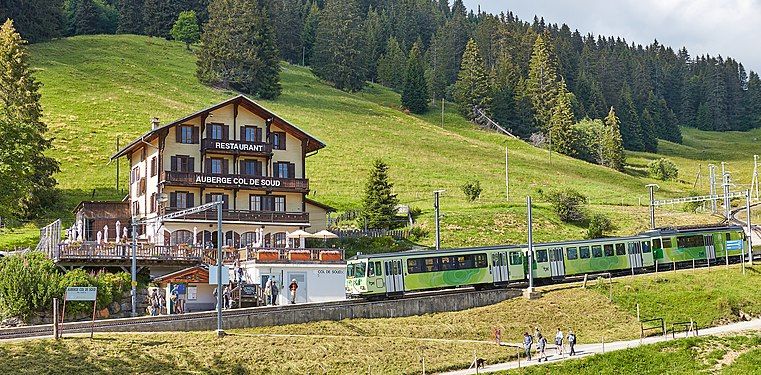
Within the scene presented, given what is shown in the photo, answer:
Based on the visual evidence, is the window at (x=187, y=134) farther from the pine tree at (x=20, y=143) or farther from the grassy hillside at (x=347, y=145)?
the grassy hillside at (x=347, y=145)

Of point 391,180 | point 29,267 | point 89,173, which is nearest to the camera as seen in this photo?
point 29,267

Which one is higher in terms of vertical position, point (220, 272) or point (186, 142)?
point (186, 142)

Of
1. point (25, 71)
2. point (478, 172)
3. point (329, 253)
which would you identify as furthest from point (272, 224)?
point (478, 172)

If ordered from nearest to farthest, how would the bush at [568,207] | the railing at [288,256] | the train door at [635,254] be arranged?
the railing at [288,256], the train door at [635,254], the bush at [568,207]

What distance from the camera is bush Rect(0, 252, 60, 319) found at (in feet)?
152

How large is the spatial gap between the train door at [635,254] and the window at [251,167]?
92.9ft

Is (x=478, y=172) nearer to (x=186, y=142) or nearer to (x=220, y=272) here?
(x=186, y=142)

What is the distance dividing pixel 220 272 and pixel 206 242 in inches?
988

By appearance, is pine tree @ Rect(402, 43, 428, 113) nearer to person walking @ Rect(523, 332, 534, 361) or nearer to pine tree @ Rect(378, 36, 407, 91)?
pine tree @ Rect(378, 36, 407, 91)

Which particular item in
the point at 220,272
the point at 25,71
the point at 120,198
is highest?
the point at 25,71

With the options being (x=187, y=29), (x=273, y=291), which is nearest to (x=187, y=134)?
(x=273, y=291)

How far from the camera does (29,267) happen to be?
48.4 m

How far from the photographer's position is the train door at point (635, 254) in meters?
63.2

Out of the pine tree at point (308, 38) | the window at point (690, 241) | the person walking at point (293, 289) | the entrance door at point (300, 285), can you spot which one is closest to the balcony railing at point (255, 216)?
the entrance door at point (300, 285)
